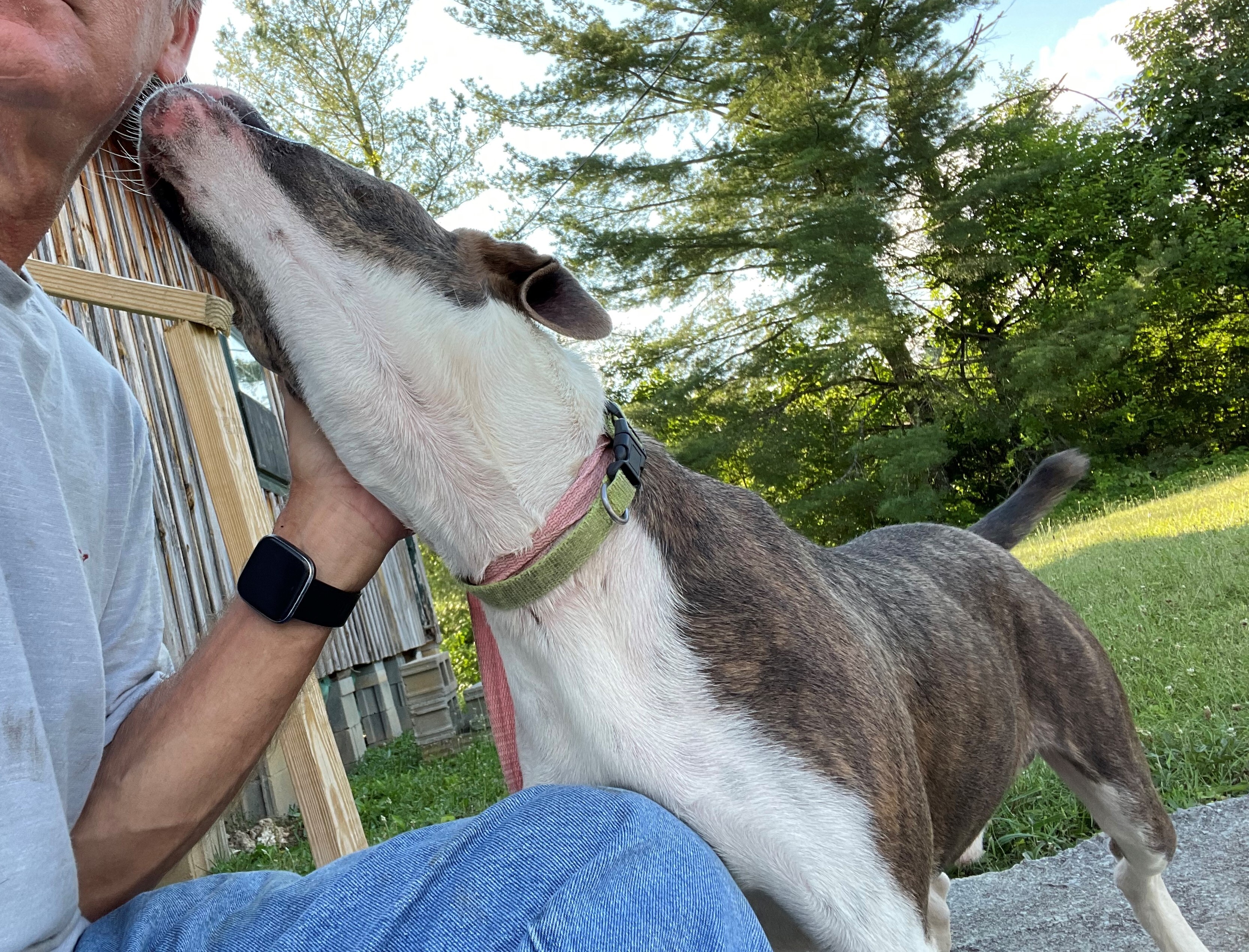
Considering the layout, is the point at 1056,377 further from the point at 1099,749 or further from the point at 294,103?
the point at 1099,749

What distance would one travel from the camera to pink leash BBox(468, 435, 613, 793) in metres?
1.94

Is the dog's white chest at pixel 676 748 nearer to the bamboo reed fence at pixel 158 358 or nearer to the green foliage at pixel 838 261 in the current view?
the bamboo reed fence at pixel 158 358

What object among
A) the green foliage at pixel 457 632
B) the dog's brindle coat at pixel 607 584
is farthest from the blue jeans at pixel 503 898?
the green foliage at pixel 457 632

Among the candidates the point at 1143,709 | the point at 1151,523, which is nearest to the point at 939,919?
the point at 1143,709

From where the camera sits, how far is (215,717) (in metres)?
1.85

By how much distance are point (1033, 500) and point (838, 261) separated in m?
15.7

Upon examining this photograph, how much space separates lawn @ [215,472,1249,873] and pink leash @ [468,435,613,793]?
2327mm

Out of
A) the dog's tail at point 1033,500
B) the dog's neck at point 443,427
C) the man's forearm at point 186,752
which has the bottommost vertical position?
the dog's tail at point 1033,500

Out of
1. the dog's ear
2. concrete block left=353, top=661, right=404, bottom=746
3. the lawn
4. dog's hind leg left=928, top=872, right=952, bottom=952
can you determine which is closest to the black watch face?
the dog's ear

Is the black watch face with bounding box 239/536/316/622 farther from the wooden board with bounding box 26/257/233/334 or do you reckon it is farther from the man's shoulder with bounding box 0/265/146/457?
the wooden board with bounding box 26/257/233/334

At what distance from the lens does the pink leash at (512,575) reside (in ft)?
6.37

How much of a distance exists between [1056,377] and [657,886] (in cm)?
2192

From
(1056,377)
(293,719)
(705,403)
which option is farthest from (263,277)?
(1056,377)

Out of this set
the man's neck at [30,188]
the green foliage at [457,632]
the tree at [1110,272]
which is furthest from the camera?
the tree at [1110,272]
